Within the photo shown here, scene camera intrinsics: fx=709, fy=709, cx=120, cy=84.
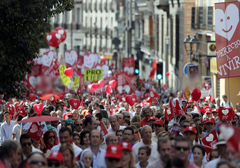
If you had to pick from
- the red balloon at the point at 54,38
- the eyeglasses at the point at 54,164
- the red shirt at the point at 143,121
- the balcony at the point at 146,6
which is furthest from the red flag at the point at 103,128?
the balcony at the point at 146,6

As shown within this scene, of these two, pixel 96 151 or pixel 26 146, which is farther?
pixel 26 146

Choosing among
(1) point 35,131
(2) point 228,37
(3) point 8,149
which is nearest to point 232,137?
(3) point 8,149

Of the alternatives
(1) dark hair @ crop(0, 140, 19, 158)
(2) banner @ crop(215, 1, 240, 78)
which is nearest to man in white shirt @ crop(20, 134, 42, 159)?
(1) dark hair @ crop(0, 140, 19, 158)

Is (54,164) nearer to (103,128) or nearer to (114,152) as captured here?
(114,152)

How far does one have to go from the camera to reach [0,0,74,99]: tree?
588 inches

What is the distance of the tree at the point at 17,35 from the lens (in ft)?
49.0

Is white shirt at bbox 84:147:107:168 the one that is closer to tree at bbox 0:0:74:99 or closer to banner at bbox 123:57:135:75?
tree at bbox 0:0:74:99

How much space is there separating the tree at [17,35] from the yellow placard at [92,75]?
46.4 ft

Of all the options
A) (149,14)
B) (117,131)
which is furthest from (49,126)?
(149,14)

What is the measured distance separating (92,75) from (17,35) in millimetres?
15051

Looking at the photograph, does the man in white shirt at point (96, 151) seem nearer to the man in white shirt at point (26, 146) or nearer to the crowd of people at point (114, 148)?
the crowd of people at point (114, 148)

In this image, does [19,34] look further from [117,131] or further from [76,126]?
[117,131]

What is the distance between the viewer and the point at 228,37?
15.6m

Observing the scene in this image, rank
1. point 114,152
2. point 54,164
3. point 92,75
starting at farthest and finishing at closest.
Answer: point 92,75, point 54,164, point 114,152
